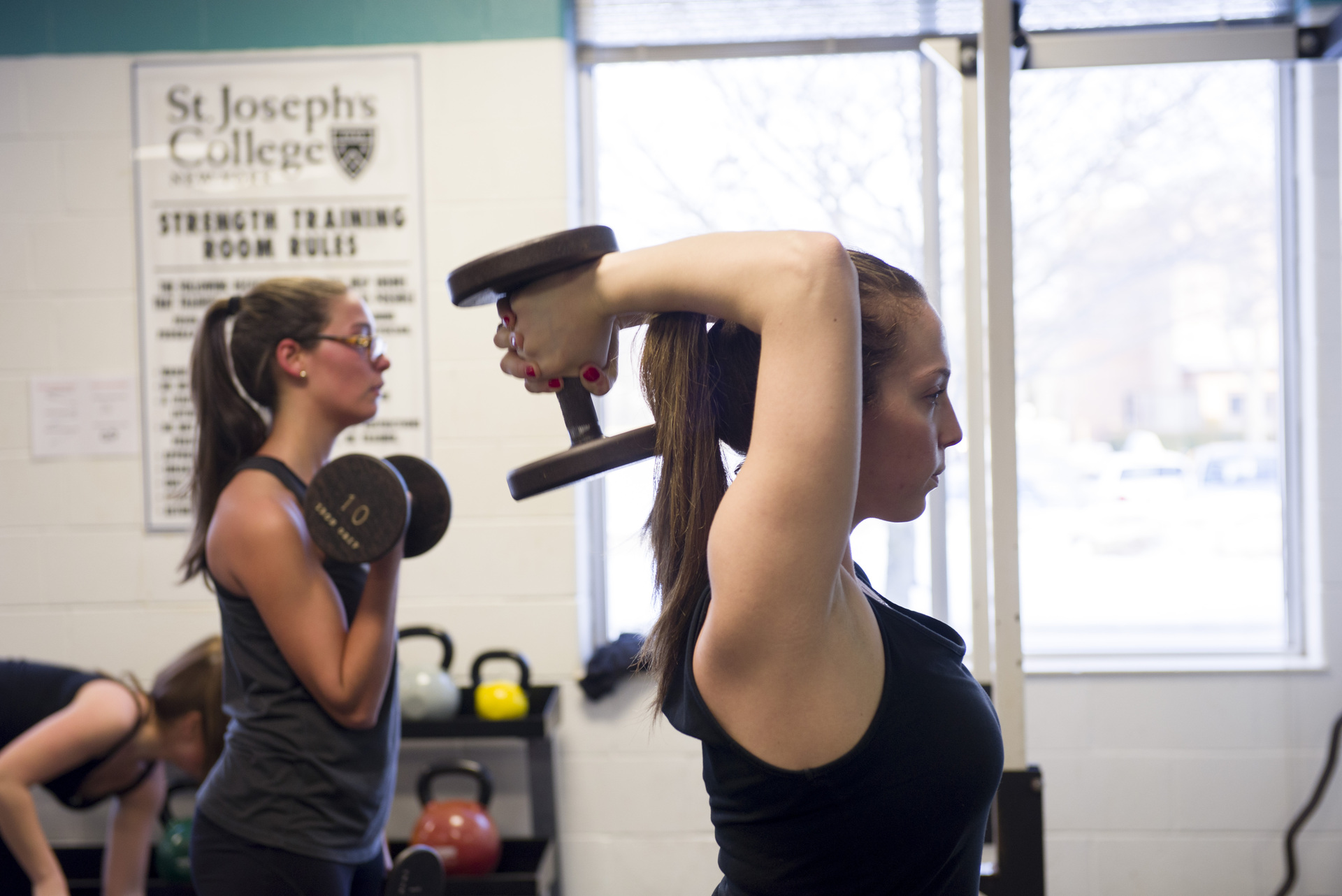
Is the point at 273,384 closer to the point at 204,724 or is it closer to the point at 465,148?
the point at 204,724

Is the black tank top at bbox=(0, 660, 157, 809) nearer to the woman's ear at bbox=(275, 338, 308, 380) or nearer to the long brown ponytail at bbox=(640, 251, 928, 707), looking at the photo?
the woman's ear at bbox=(275, 338, 308, 380)

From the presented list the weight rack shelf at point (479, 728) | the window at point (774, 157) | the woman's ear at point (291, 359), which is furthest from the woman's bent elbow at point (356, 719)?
the window at point (774, 157)

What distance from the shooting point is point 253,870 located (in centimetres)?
129

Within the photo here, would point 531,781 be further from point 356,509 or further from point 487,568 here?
point 356,509

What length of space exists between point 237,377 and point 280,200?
122 centimetres

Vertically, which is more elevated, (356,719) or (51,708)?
(356,719)

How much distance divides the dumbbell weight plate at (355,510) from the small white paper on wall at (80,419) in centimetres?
167

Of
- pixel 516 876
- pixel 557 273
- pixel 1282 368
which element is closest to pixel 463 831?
pixel 516 876

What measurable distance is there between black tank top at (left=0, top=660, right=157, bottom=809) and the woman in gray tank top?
946 millimetres

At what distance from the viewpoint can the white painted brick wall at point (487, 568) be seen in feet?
8.39

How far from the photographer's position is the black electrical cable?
8.20 ft

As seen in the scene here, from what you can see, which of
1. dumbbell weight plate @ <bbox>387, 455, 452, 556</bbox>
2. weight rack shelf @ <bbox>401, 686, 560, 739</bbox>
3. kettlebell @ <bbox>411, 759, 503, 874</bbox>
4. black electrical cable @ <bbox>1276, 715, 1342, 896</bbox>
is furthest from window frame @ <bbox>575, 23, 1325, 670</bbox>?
dumbbell weight plate @ <bbox>387, 455, 452, 556</bbox>

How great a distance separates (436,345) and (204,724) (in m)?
1.10

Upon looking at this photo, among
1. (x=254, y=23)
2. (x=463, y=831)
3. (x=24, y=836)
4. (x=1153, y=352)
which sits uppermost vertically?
(x=254, y=23)
